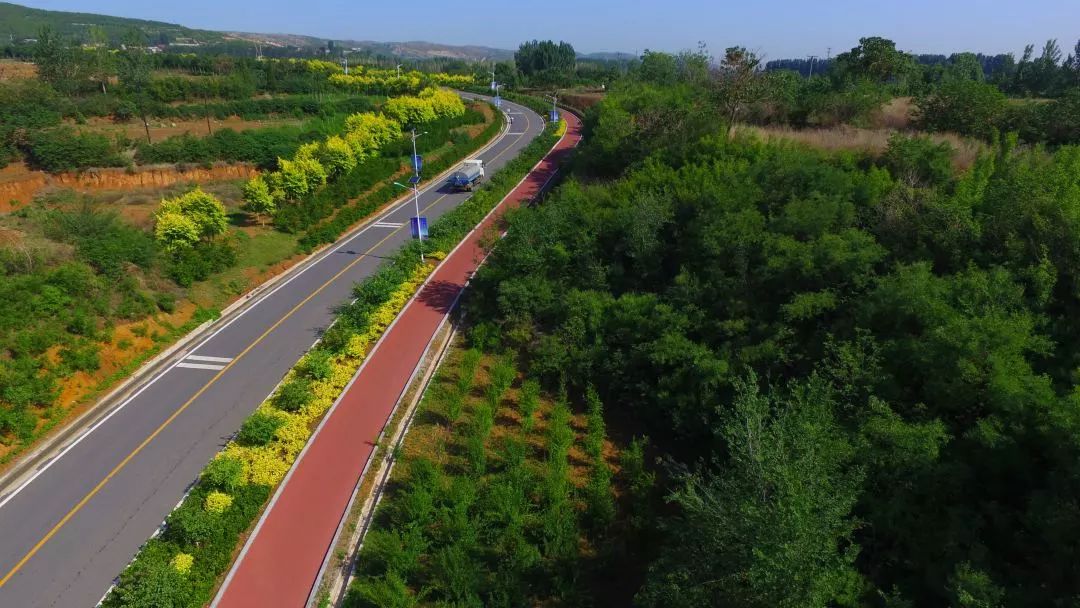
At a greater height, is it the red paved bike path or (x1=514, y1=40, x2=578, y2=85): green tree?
(x1=514, y1=40, x2=578, y2=85): green tree

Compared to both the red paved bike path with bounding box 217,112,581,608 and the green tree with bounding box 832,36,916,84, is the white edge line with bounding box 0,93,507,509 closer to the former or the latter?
the red paved bike path with bounding box 217,112,581,608

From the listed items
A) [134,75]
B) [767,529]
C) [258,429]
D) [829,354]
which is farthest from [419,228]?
[134,75]

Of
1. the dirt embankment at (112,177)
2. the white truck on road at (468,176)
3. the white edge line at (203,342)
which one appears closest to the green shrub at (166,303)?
the white edge line at (203,342)

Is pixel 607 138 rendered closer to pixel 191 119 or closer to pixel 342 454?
pixel 342 454

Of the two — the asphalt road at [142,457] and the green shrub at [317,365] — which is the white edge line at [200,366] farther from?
the green shrub at [317,365]

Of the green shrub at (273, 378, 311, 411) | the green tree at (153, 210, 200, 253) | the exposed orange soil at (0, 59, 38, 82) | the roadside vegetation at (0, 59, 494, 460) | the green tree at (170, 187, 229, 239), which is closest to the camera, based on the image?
the green shrub at (273, 378, 311, 411)

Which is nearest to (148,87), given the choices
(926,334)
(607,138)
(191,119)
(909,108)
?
(191,119)

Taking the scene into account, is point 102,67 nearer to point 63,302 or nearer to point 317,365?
point 63,302

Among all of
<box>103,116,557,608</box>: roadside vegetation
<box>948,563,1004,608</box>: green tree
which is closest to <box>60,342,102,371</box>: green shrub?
<box>103,116,557,608</box>: roadside vegetation
